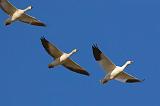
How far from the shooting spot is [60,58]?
189 feet

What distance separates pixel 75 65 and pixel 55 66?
4.72ft

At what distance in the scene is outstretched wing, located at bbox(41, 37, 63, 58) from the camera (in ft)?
189

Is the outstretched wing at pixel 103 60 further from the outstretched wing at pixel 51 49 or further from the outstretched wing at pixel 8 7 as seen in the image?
the outstretched wing at pixel 8 7

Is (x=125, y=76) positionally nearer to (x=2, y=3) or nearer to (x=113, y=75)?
(x=113, y=75)

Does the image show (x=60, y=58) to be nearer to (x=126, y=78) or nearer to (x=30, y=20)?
(x=30, y=20)

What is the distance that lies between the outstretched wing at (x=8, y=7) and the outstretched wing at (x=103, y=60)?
5.88 m

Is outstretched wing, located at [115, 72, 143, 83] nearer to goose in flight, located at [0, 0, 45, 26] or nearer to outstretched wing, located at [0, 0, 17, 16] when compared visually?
goose in flight, located at [0, 0, 45, 26]

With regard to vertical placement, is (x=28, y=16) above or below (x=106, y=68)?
above

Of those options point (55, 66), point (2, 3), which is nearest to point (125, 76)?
point (55, 66)

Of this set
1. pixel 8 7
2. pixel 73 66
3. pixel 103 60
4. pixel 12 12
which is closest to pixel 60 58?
pixel 73 66

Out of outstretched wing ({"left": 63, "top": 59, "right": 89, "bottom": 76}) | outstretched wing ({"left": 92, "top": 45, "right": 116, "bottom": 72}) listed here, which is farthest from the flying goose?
outstretched wing ({"left": 92, "top": 45, "right": 116, "bottom": 72})

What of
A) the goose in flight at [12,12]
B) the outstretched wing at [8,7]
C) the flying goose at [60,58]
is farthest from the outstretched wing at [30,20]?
the flying goose at [60,58]

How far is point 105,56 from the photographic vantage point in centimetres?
5631

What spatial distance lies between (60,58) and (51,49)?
856 mm
